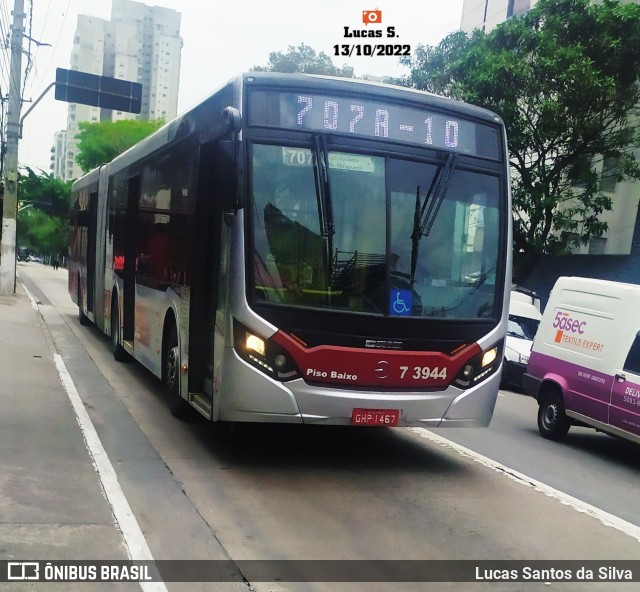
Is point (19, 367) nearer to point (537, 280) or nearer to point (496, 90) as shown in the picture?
point (496, 90)

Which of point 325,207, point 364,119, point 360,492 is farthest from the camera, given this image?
point 364,119

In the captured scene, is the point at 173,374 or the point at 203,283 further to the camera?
the point at 173,374

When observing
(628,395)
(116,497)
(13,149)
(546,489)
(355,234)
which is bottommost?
(546,489)

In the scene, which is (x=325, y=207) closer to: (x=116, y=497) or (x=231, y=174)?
(x=231, y=174)

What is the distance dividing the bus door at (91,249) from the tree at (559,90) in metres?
11.3

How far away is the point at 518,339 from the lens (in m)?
17.4

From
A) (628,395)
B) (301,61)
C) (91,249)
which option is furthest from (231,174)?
(301,61)

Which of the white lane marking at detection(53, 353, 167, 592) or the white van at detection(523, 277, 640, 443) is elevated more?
the white van at detection(523, 277, 640, 443)

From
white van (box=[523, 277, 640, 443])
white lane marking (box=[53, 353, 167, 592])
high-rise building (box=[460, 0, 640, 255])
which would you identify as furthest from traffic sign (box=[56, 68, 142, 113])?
white van (box=[523, 277, 640, 443])

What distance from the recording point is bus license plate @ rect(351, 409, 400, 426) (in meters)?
7.16

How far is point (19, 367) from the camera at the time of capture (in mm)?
12438

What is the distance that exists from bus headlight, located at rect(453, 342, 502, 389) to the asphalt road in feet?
3.02

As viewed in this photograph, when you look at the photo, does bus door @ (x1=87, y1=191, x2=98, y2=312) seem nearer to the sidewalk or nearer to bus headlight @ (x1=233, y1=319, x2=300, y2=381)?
the sidewalk

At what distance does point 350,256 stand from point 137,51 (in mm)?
79455
